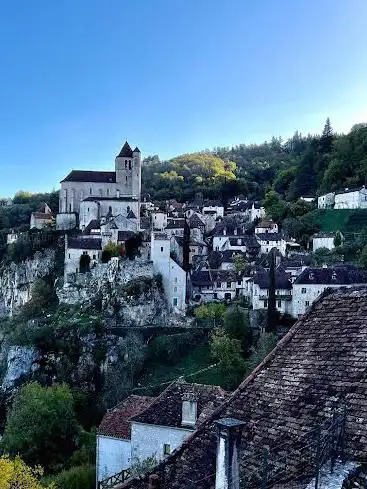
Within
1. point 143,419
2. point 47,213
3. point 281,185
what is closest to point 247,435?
point 143,419

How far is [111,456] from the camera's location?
2655cm

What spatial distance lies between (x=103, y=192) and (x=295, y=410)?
8764 cm

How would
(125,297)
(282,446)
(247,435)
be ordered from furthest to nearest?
(125,297) < (247,435) < (282,446)

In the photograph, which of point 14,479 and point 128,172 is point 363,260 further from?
point 14,479

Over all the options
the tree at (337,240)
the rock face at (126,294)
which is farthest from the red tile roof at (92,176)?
the tree at (337,240)

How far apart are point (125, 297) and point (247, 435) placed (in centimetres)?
5672

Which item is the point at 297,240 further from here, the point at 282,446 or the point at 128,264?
the point at 282,446

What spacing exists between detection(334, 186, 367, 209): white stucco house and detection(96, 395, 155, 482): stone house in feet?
215

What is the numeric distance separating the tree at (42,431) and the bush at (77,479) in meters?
7.25

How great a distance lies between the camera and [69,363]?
58.9m

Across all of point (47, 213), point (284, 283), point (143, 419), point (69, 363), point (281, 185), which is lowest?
point (69, 363)

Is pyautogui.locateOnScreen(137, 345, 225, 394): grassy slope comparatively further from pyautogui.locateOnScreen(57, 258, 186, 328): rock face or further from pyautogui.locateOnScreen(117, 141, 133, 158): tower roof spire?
pyautogui.locateOnScreen(117, 141, 133, 158): tower roof spire

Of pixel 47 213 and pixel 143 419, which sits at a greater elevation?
pixel 47 213

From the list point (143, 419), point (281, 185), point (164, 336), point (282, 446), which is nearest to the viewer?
point (282, 446)
